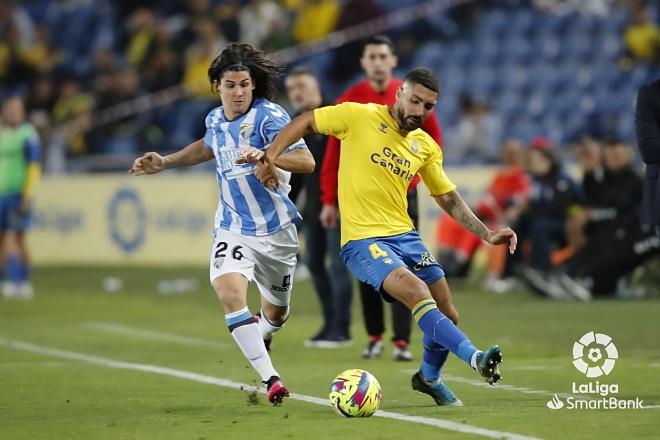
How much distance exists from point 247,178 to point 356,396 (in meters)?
1.76

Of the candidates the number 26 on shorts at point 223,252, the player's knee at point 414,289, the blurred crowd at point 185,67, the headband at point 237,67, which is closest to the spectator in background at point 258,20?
the blurred crowd at point 185,67

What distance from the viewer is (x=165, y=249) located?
23406 mm

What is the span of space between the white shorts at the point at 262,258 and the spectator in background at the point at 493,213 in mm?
10127

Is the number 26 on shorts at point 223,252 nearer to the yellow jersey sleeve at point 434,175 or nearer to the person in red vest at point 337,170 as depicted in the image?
the yellow jersey sleeve at point 434,175

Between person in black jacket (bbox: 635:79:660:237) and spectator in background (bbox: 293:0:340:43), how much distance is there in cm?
1574

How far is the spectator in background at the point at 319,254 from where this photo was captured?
12.0 metres

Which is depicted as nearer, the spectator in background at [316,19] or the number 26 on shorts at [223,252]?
the number 26 on shorts at [223,252]

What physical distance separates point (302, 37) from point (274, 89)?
16.2m

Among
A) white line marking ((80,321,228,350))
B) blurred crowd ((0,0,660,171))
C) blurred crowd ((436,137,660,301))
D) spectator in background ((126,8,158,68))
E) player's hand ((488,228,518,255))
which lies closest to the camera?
player's hand ((488,228,518,255))

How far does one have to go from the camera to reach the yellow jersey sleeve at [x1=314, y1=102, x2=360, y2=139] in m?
8.55

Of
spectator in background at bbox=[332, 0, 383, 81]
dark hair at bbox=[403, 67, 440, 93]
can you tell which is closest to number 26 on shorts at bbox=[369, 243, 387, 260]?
dark hair at bbox=[403, 67, 440, 93]

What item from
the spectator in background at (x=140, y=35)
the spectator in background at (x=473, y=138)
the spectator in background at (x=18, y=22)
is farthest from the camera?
the spectator in background at (x=18, y=22)

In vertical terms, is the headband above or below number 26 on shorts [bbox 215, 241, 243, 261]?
above

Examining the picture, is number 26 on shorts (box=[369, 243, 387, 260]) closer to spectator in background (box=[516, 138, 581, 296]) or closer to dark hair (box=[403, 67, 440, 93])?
dark hair (box=[403, 67, 440, 93])
